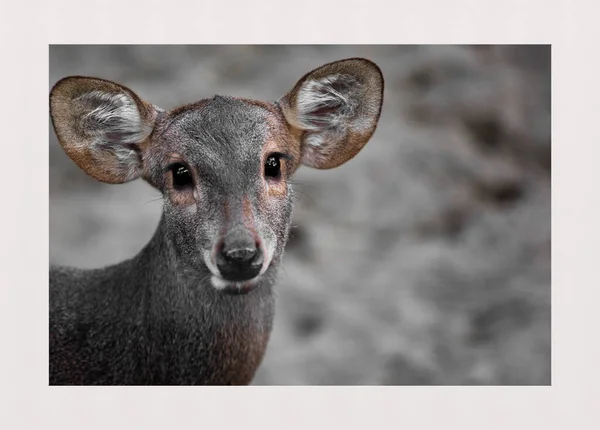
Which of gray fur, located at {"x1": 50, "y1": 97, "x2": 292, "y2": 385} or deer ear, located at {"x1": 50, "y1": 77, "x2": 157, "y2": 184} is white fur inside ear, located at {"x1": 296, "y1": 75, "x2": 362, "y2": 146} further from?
deer ear, located at {"x1": 50, "y1": 77, "x2": 157, "y2": 184}

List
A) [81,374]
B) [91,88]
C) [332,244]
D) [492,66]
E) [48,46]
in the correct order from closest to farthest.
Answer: [91,88]
[81,374]
[48,46]
[492,66]
[332,244]

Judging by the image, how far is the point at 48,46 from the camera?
5.14m

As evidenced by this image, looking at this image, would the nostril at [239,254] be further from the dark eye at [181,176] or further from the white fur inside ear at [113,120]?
the white fur inside ear at [113,120]

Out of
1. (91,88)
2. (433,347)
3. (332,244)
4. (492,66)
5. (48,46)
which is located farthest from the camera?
(332,244)

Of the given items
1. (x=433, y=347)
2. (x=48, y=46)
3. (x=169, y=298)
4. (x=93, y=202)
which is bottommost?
(x=433, y=347)

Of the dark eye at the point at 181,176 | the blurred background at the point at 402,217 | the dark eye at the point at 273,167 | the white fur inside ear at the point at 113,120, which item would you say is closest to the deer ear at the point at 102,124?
the white fur inside ear at the point at 113,120

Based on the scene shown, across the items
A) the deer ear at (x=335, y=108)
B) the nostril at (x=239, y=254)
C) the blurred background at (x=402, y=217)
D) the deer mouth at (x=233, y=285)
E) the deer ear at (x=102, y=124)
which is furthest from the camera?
the blurred background at (x=402, y=217)

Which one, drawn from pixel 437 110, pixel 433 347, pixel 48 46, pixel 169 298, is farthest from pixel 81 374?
pixel 437 110

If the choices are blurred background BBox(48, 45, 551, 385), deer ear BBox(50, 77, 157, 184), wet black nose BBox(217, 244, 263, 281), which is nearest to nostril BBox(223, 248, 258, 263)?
wet black nose BBox(217, 244, 263, 281)

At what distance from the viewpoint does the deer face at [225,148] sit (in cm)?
381

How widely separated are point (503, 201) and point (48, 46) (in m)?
4.91

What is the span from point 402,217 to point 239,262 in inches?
193

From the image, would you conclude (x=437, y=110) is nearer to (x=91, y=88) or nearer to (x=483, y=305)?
(x=483, y=305)

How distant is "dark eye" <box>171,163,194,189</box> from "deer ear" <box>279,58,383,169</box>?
625 millimetres
